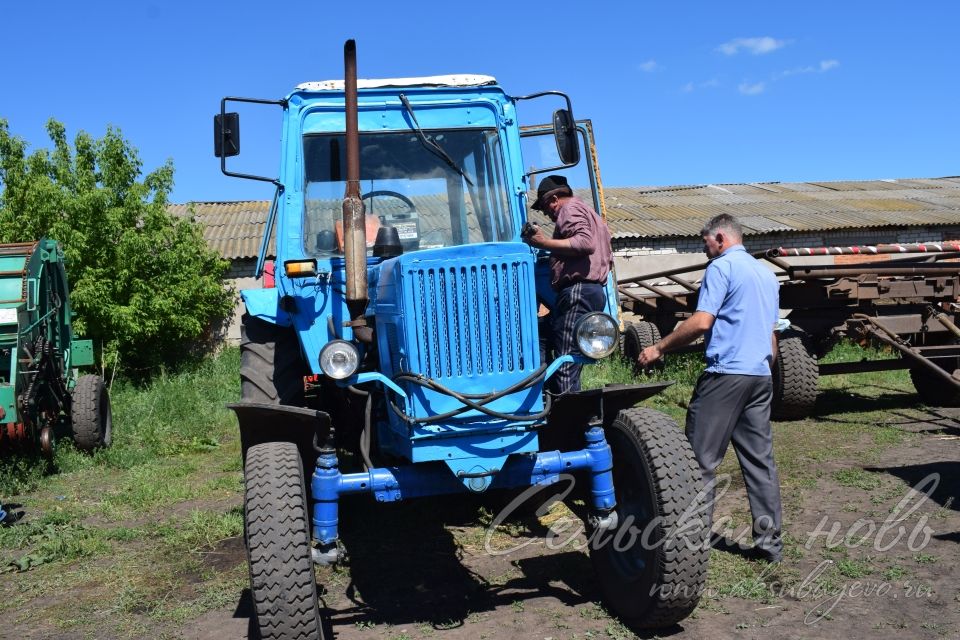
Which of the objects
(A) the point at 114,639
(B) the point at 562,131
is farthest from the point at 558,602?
(B) the point at 562,131

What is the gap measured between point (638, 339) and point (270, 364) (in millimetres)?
6333

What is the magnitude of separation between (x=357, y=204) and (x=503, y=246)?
2.45ft

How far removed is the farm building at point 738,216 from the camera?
15836mm

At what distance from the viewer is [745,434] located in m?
4.57

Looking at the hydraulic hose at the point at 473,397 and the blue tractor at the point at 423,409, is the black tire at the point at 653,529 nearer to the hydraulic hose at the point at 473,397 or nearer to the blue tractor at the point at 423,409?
the blue tractor at the point at 423,409

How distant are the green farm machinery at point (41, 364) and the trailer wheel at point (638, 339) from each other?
6029 millimetres

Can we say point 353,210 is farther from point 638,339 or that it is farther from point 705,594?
point 638,339

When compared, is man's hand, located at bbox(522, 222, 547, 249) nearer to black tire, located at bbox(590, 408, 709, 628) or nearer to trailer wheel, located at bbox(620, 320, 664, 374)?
black tire, located at bbox(590, 408, 709, 628)

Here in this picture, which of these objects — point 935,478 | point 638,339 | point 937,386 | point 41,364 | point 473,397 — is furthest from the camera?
point 638,339

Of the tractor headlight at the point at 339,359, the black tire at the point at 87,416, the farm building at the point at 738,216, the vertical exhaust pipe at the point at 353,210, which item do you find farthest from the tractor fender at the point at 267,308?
the farm building at the point at 738,216

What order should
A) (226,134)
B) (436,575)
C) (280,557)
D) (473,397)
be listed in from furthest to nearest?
(226,134) → (436,575) → (473,397) → (280,557)

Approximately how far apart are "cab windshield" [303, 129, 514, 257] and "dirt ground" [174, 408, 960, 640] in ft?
5.94

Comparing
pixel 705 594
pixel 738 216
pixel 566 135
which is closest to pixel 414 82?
pixel 566 135

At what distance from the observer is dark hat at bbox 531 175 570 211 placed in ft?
16.0
